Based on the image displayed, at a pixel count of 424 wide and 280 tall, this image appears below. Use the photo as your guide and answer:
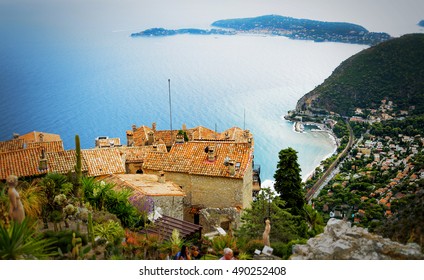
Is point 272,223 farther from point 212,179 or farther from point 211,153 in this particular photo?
point 211,153

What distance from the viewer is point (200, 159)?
489 inches

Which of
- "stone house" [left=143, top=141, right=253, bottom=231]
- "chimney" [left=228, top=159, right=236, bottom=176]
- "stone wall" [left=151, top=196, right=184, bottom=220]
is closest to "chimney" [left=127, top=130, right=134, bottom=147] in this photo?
"stone house" [left=143, top=141, right=253, bottom=231]

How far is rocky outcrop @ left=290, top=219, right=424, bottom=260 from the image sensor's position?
5.41m

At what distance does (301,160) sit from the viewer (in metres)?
20.9

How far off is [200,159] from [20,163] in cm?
503

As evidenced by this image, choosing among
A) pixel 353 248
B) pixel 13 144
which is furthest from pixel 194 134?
pixel 353 248

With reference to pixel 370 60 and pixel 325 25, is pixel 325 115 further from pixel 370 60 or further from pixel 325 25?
pixel 325 25

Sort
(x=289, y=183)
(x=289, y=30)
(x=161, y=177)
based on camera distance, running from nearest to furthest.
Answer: (x=289, y=30)
(x=161, y=177)
(x=289, y=183)

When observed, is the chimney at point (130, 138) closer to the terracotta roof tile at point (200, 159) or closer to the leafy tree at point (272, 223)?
the terracotta roof tile at point (200, 159)

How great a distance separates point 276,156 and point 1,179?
939cm

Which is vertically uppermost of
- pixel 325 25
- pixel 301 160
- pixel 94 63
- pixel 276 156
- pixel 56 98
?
pixel 325 25

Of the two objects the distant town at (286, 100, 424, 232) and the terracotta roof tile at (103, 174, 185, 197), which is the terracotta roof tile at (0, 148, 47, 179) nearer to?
the terracotta roof tile at (103, 174, 185, 197)
